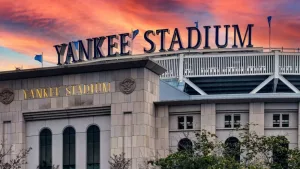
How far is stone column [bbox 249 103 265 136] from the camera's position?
7769 cm

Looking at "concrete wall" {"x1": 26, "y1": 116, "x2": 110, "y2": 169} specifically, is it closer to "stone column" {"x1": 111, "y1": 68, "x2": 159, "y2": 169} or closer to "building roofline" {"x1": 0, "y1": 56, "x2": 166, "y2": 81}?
"stone column" {"x1": 111, "y1": 68, "x2": 159, "y2": 169}

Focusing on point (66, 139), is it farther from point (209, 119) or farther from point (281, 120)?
point (281, 120)

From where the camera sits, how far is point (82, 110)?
8094cm

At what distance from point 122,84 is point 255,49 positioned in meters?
28.6

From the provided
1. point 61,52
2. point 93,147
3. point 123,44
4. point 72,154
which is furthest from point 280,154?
point 61,52

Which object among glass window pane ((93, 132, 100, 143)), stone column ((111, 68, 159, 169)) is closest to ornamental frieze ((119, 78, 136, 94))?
stone column ((111, 68, 159, 169))

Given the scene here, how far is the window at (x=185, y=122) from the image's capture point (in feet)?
262

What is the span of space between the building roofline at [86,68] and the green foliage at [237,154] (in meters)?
9.47

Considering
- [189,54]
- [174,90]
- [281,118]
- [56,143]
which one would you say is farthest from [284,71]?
[56,143]

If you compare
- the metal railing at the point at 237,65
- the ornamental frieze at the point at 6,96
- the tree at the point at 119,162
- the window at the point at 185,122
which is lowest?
the tree at the point at 119,162

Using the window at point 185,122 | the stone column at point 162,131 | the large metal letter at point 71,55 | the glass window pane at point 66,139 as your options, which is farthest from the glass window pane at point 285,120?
the large metal letter at point 71,55

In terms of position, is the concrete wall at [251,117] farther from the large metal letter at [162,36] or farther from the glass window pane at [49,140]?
the large metal letter at [162,36]

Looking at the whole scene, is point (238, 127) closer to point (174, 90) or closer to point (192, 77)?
point (174, 90)

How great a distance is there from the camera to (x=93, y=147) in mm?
80938
